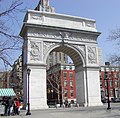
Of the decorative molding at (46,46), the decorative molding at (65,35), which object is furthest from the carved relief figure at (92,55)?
the decorative molding at (46,46)

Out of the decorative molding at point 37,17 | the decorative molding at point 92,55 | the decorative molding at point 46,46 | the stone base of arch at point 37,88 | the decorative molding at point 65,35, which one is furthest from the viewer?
the decorative molding at point 92,55

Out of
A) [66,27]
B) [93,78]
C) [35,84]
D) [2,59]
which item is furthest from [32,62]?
[2,59]

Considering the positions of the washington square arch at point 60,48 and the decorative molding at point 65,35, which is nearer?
the washington square arch at point 60,48

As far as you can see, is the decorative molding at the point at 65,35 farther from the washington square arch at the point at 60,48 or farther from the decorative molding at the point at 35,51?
the decorative molding at the point at 35,51

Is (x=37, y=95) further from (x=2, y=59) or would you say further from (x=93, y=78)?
(x=2, y=59)

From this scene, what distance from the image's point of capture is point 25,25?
28656 millimetres

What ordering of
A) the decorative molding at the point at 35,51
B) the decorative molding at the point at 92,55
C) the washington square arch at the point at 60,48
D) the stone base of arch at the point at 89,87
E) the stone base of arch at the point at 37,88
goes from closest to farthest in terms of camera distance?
the stone base of arch at the point at 37,88 < the washington square arch at the point at 60,48 < the decorative molding at the point at 35,51 < the stone base of arch at the point at 89,87 < the decorative molding at the point at 92,55

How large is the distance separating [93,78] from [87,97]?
280cm

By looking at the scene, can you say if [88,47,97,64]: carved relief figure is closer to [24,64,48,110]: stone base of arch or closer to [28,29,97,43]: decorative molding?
[28,29,97,43]: decorative molding

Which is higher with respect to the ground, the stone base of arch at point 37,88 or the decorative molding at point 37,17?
the decorative molding at point 37,17

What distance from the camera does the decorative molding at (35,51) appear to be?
93.2 ft

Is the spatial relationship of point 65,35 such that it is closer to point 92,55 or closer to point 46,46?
point 46,46

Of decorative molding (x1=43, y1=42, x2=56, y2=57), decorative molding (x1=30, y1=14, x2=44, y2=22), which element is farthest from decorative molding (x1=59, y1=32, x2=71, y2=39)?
decorative molding (x1=30, y1=14, x2=44, y2=22)

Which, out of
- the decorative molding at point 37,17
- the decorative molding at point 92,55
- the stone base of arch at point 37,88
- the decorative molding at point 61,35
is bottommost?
the stone base of arch at point 37,88
